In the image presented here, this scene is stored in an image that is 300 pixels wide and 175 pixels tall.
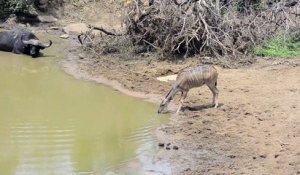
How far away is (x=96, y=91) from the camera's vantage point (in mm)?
12891

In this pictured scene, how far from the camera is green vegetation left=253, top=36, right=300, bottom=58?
15.3 metres

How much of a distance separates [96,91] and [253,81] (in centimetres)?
341

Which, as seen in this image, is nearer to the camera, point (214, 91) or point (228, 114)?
point (228, 114)

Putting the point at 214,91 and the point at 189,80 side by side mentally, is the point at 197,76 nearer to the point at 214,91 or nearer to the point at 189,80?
the point at 189,80

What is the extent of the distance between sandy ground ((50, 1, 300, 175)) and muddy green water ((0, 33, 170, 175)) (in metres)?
0.40

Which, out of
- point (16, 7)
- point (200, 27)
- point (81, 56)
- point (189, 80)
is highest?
point (200, 27)

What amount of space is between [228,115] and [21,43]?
8388 mm

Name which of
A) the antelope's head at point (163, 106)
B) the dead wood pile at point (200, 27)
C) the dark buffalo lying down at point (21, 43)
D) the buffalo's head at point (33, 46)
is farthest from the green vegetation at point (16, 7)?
the antelope's head at point (163, 106)

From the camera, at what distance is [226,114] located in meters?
10.9

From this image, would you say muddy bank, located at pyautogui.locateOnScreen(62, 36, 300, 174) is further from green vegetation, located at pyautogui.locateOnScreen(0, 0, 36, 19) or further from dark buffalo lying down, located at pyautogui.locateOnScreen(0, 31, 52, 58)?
green vegetation, located at pyautogui.locateOnScreen(0, 0, 36, 19)

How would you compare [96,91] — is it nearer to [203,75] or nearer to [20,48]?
[203,75]

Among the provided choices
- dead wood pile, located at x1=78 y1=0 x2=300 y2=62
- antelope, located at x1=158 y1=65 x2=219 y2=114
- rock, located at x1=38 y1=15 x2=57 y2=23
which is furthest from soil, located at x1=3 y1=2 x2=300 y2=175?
rock, located at x1=38 y1=15 x2=57 y2=23

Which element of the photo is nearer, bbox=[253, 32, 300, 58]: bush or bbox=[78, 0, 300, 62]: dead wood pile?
bbox=[78, 0, 300, 62]: dead wood pile

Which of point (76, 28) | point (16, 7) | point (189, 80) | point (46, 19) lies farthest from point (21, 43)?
point (189, 80)
